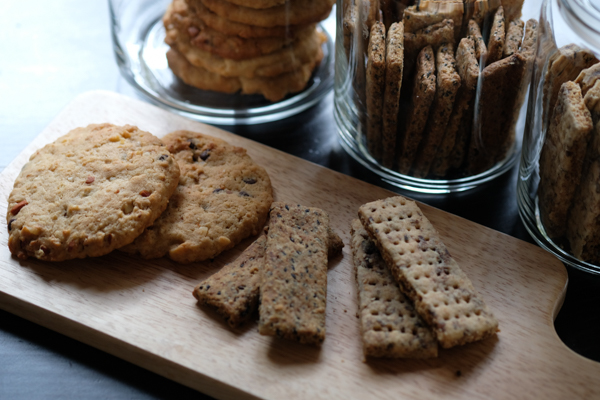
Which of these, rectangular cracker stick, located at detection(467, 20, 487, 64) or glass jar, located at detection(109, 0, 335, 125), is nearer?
rectangular cracker stick, located at detection(467, 20, 487, 64)

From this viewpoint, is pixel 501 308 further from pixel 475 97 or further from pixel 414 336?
pixel 475 97

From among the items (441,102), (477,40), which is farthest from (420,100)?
(477,40)

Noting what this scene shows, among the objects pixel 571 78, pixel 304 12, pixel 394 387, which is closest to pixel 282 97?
pixel 304 12

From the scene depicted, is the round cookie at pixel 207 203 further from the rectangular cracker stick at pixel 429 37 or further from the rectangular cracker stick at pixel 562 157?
the rectangular cracker stick at pixel 562 157

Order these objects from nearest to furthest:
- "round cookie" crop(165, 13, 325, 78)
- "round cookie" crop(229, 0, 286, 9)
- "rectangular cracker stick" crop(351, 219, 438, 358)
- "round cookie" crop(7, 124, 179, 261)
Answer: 1. "rectangular cracker stick" crop(351, 219, 438, 358)
2. "round cookie" crop(7, 124, 179, 261)
3. "round cookie" crop(229, 0, 286, 9)
4. "round cookie" crop(165, 13, 325, 78)

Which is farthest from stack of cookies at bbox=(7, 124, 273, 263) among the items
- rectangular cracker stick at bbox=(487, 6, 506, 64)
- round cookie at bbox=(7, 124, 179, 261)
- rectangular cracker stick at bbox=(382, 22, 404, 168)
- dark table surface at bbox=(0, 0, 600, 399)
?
rectangular cracker stick at bbox=(487, 6, 506, 64)

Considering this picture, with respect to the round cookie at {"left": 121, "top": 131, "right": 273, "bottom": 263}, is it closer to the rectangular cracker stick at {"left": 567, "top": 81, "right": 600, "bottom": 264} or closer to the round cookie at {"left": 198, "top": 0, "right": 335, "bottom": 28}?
the round cookie at {"left": 198, "top": 0, "right": 335, "bottom": 28}

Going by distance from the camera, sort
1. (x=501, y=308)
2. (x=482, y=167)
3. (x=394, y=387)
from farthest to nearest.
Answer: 1. (x=482, y=167)
2. (x=501, y=308)
3. (x=394, y=387)

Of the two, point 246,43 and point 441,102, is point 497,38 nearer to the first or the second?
point 441,102
